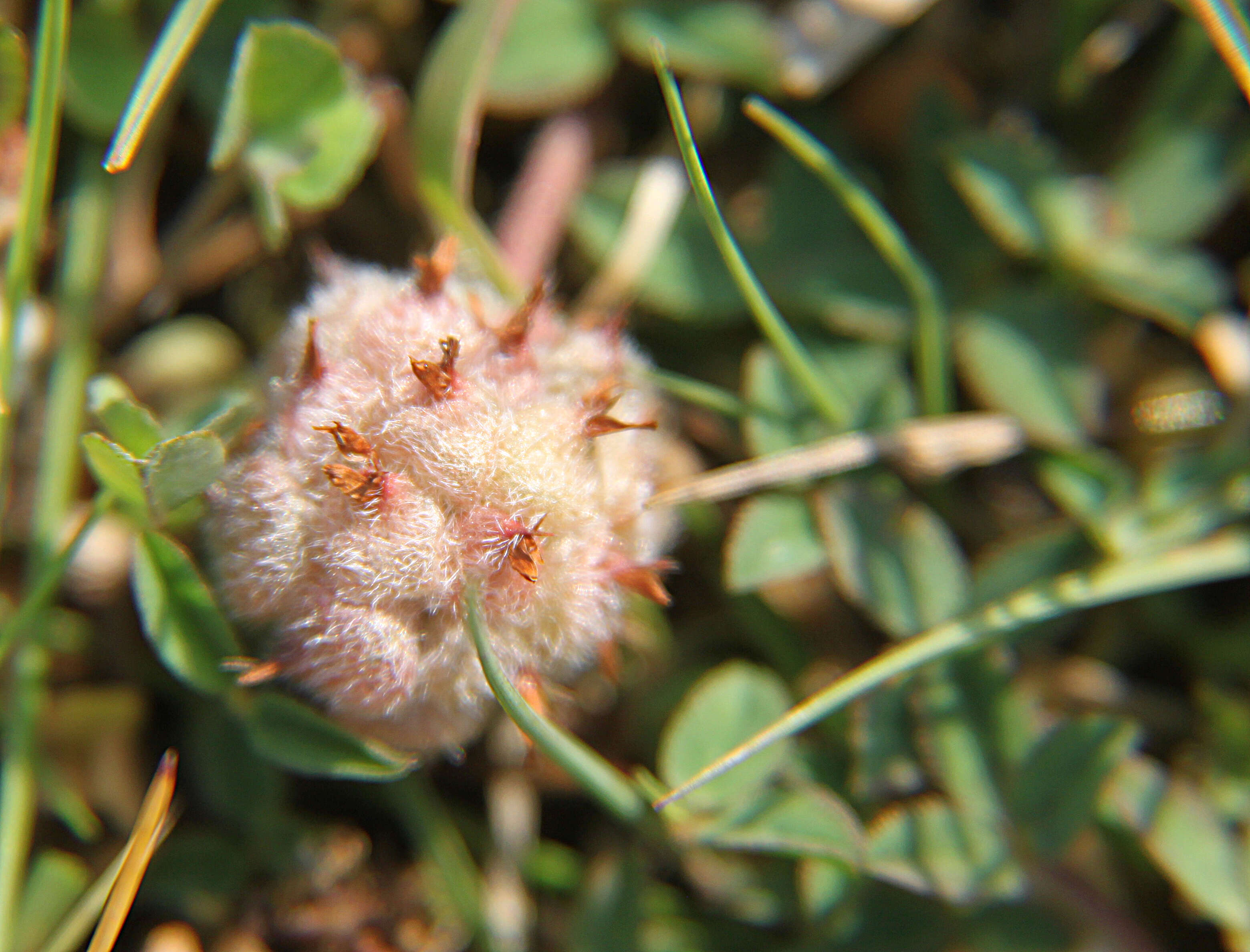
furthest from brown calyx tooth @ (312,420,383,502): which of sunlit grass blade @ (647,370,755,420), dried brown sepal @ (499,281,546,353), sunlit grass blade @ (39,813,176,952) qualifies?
sunlit grass blade @ (39,813,176,952)

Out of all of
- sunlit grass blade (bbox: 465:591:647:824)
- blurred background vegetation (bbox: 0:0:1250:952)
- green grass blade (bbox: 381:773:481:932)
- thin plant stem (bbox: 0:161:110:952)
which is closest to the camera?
sunlit grass blade (bbox: 465:591:647:824)

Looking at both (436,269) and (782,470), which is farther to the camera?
(782,470)

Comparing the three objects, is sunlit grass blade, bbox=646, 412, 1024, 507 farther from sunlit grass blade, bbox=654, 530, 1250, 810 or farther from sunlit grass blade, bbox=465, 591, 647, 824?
sunlit grass blade, bbox=465, 591, 647, 824

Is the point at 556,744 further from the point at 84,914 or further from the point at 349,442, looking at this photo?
the point at 84,914

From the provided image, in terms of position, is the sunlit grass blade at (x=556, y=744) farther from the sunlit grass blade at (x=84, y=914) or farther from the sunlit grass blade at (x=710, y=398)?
the sunlit grass blade at (x=710, y=398)

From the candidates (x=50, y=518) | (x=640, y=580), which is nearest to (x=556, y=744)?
(x=640, y=580)

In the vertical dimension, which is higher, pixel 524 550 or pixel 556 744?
pixel 524 550

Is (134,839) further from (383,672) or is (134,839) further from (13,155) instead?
(13,155)
